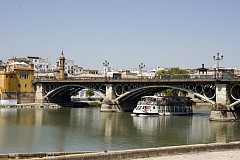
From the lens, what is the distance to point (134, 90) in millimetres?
69375

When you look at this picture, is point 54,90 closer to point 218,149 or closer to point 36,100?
point 36,100

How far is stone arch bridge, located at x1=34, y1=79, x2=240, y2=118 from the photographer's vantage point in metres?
57.0

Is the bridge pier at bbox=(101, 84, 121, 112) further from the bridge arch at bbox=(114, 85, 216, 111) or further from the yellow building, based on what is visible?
the yellow building

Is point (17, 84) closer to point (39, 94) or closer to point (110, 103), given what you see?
point (39, 94)

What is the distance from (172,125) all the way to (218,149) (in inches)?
1169

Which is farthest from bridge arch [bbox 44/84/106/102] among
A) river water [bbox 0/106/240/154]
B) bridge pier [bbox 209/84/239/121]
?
bridge pier [bbox 209/84/239/121]

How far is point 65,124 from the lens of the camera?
5275cm

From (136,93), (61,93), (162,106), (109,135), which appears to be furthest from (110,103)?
(109,135)

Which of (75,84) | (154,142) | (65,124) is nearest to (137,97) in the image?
(75,84)

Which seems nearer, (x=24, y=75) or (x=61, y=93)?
(x=24, y=75)

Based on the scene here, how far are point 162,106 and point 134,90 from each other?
542cm

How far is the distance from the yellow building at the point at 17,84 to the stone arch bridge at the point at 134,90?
1788 mm

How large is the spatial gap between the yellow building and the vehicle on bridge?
2981 centimetres

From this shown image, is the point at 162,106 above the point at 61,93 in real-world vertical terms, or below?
below
